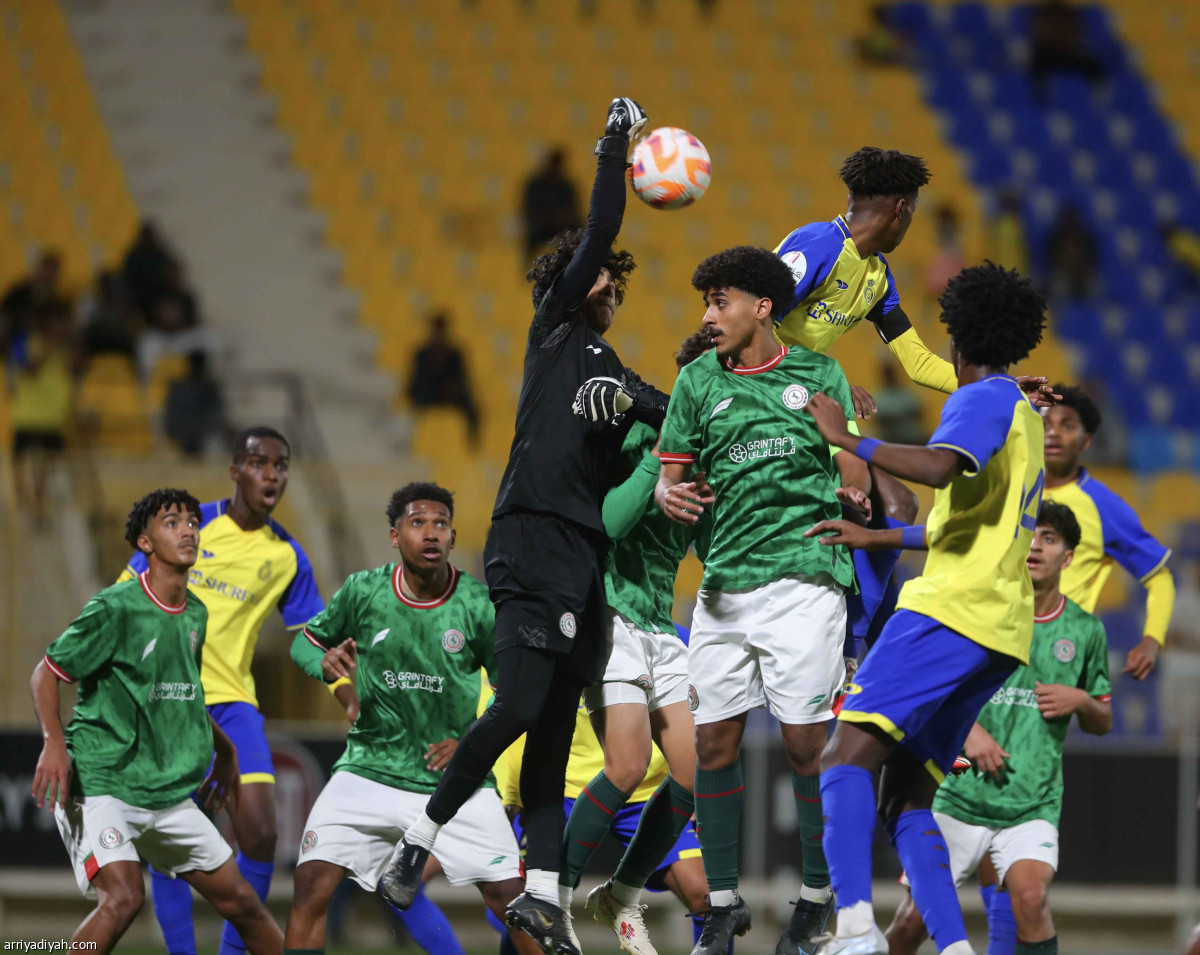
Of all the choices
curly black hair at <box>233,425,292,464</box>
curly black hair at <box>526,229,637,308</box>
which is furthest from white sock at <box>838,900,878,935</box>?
curly black hair at <box>233,425,292,464</box>

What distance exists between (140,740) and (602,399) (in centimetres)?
258

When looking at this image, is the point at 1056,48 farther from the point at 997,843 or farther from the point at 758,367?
the point at 758,367

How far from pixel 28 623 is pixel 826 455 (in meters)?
7.64

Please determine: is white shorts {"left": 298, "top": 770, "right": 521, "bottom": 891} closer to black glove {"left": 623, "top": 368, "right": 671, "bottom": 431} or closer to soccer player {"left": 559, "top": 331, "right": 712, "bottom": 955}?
soccer player {"left": 559, "top": 331, "right": 712, "bottom": 955}

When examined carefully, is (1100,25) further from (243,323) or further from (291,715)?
(291,715)

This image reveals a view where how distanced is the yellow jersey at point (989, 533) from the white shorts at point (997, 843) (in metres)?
1.80

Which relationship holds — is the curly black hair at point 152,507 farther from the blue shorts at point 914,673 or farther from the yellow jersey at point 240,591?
the blue shorts at point 914,673

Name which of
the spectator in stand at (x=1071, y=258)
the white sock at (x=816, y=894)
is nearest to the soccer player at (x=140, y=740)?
the white sock at (x=816, y=894)

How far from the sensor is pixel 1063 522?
23.1 feet

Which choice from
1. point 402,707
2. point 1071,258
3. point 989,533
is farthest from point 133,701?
point 1071,258

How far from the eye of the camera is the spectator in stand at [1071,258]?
58.4 feet

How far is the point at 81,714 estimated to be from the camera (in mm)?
6711

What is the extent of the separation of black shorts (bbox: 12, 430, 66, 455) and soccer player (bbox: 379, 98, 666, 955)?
802 cm

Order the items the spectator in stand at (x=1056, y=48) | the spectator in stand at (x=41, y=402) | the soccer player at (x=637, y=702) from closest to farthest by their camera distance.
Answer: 1. the soccer player at (x=637, y=702)
2. the spectator in stand at (x=41, y=402)
3. the spectator in stand at (x=1056, y=48)
